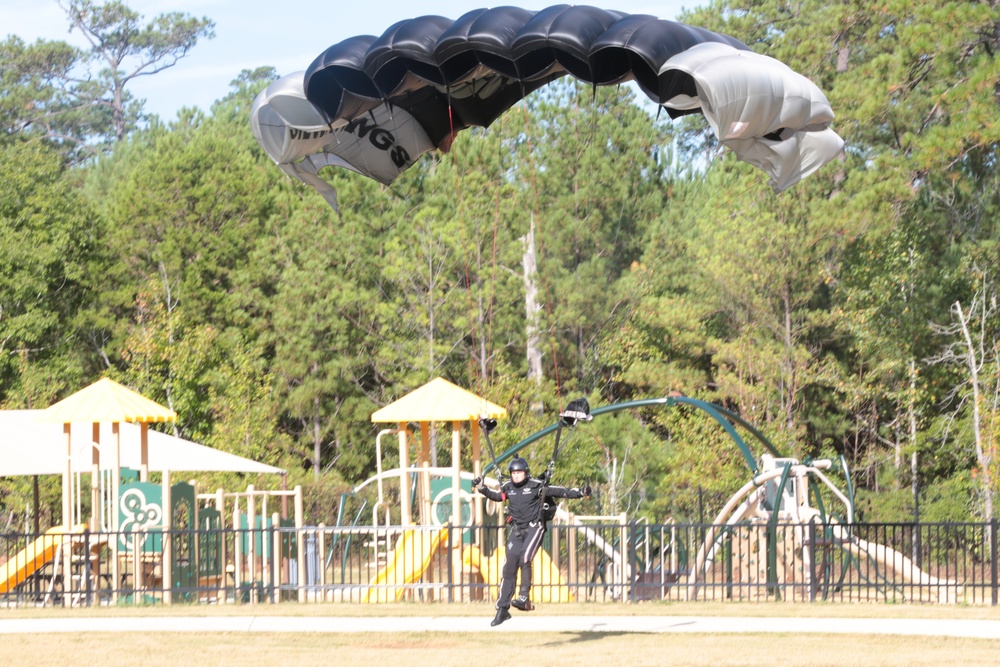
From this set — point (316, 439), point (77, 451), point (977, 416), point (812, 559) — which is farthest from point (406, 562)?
point (316, 439)

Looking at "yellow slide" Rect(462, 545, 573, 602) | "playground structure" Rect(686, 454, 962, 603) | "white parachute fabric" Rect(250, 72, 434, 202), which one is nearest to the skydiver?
"yellow slide" Rect(462, 545, 573, 602)

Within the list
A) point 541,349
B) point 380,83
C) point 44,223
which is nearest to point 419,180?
point 541,349

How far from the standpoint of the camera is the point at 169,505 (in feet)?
66.5

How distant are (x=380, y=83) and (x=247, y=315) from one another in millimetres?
28041

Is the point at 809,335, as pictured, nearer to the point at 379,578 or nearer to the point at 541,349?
the point at 541,349

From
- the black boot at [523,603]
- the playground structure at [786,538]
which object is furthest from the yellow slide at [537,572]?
the black boot at [523,603]

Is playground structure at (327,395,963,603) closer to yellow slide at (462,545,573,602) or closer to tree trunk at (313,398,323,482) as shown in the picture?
yellow slide at (462,545,573,602)

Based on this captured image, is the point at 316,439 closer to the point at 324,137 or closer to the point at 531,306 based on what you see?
the point at 531,306

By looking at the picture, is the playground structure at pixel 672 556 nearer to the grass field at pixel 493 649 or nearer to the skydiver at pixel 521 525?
the grass field at pixel 493 649

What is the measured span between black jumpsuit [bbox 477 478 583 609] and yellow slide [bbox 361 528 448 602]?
4.60 meters

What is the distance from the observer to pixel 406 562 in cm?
2008

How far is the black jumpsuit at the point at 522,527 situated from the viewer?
14.5 m

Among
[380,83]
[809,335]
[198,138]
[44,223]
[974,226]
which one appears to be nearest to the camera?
[380,83]

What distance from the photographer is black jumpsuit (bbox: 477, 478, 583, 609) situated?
14.5 metres
